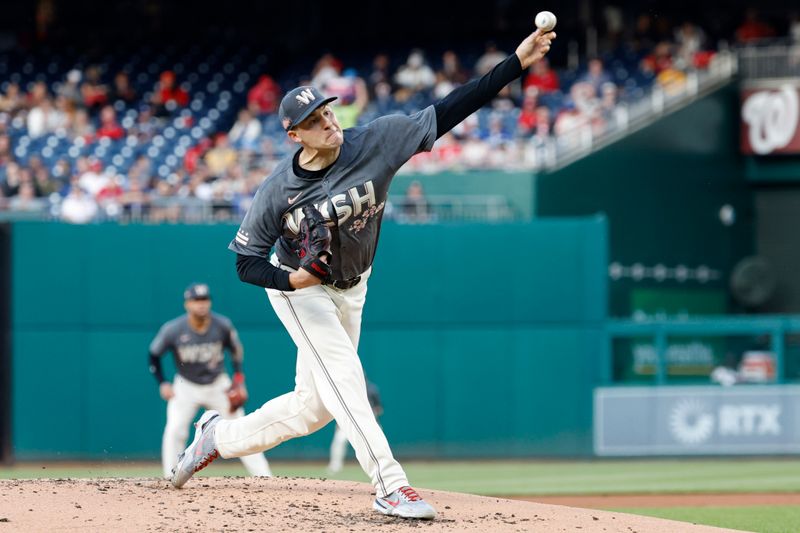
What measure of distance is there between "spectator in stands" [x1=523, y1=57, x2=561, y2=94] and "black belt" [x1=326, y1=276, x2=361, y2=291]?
1318cm

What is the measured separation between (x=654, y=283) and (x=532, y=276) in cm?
428

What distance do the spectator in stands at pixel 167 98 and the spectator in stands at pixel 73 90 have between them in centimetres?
114

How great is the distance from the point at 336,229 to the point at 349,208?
4.5 inches

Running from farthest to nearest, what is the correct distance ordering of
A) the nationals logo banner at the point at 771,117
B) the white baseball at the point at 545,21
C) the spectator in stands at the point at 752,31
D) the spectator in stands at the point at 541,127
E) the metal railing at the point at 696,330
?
the spectator in stands at the point at 752,31 < the nationals logo banner at the point at 771,117 < the spectator in stands at the point at 541,127 < the metal railing at the point at 696,330 < the white baseball at the point at 545,21

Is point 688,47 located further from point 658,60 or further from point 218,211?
point 218,211

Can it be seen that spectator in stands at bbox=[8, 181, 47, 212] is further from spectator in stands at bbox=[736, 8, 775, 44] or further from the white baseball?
the white baseball

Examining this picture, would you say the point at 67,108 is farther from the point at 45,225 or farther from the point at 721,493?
the point at 721,493

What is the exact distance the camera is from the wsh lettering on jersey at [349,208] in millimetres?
5734

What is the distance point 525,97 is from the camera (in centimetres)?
1866

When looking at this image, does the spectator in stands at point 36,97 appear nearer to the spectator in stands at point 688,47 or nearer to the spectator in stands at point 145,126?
the spectator in stands at point 145,126

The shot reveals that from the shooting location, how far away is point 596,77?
18.6 m

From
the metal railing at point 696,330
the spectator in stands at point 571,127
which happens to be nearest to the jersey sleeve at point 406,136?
the metal railing at point 696,330

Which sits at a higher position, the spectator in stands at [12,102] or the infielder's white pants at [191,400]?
the spectator in stands at [12,102]

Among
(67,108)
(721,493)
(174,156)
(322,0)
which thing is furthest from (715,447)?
(322,0)
